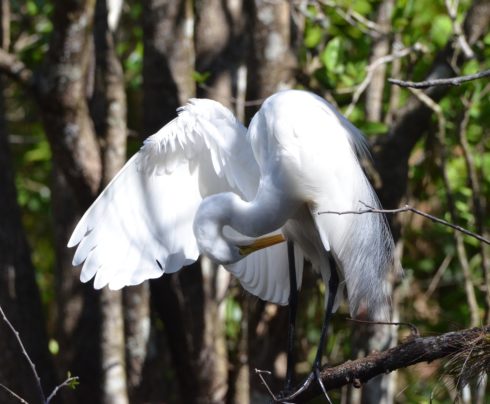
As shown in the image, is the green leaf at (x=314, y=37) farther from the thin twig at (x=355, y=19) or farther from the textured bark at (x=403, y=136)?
the textured bark at (x=403, y=136)

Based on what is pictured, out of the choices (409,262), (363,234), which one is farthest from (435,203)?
(363,234)

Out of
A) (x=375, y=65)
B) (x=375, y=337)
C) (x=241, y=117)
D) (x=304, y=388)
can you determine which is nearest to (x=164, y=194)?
(x=304, y=388)

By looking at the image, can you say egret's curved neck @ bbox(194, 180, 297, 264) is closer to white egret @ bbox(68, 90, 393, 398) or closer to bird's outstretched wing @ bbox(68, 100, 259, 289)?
white egret @ bbox(68, 90, 393, 398)

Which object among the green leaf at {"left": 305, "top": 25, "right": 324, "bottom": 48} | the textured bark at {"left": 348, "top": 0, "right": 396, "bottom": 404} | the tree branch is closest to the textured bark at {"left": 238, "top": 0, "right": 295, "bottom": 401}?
the green leaf at {"left": 305, "top": 25, "right": 324, "bottom": 48}

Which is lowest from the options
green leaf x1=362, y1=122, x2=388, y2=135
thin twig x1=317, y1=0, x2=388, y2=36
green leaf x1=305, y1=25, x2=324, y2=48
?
green leaf x1=362, y1=122, x2=388, y2=135

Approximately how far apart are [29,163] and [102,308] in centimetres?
275

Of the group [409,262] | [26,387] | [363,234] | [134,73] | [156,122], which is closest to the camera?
[363,234]

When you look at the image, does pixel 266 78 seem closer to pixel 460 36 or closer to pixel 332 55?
pixel 332 55

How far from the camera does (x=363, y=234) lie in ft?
12.4

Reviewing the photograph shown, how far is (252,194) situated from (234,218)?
589mm

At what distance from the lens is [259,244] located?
3.59 m

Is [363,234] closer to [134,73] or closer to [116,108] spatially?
[116,108]

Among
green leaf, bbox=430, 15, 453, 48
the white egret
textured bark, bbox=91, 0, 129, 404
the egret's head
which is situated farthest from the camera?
green leaf, bbox=430, 15, 453, 48

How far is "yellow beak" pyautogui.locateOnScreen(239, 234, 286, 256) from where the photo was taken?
11.5ft
